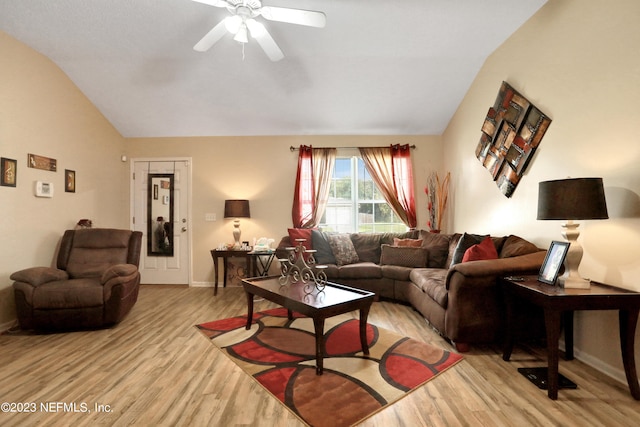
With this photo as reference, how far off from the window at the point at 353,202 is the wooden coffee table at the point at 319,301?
2.29 meters

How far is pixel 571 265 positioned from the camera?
202cm

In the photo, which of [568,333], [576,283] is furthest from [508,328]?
[576,283]

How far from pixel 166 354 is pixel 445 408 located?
2.12m

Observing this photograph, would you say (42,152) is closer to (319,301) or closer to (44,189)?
(44,189)

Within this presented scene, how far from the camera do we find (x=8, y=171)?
307 cm

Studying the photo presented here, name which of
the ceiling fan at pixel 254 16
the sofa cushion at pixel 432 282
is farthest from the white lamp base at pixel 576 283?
the ceiling fan at pixel 254 16

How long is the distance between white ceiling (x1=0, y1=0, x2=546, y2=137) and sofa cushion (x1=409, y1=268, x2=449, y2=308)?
7.77 feet

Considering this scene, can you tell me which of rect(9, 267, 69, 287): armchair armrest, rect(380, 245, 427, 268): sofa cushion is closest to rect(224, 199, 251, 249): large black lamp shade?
rect(9, 267, 69, 287): armchair armrest

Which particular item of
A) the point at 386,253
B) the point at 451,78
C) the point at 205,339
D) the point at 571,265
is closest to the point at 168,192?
the point at 205,339

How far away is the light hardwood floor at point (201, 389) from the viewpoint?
5.48ft

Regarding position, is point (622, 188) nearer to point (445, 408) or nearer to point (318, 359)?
point (445, 408)

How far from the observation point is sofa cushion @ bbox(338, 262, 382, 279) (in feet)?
13.2

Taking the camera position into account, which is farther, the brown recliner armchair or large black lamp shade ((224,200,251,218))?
large black lamp shade ((224,200,251,218))

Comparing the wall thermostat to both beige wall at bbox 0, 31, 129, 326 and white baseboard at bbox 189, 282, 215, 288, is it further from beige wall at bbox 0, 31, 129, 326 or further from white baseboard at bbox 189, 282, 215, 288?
white baseboard at bbox 189, 282, 215, 288
